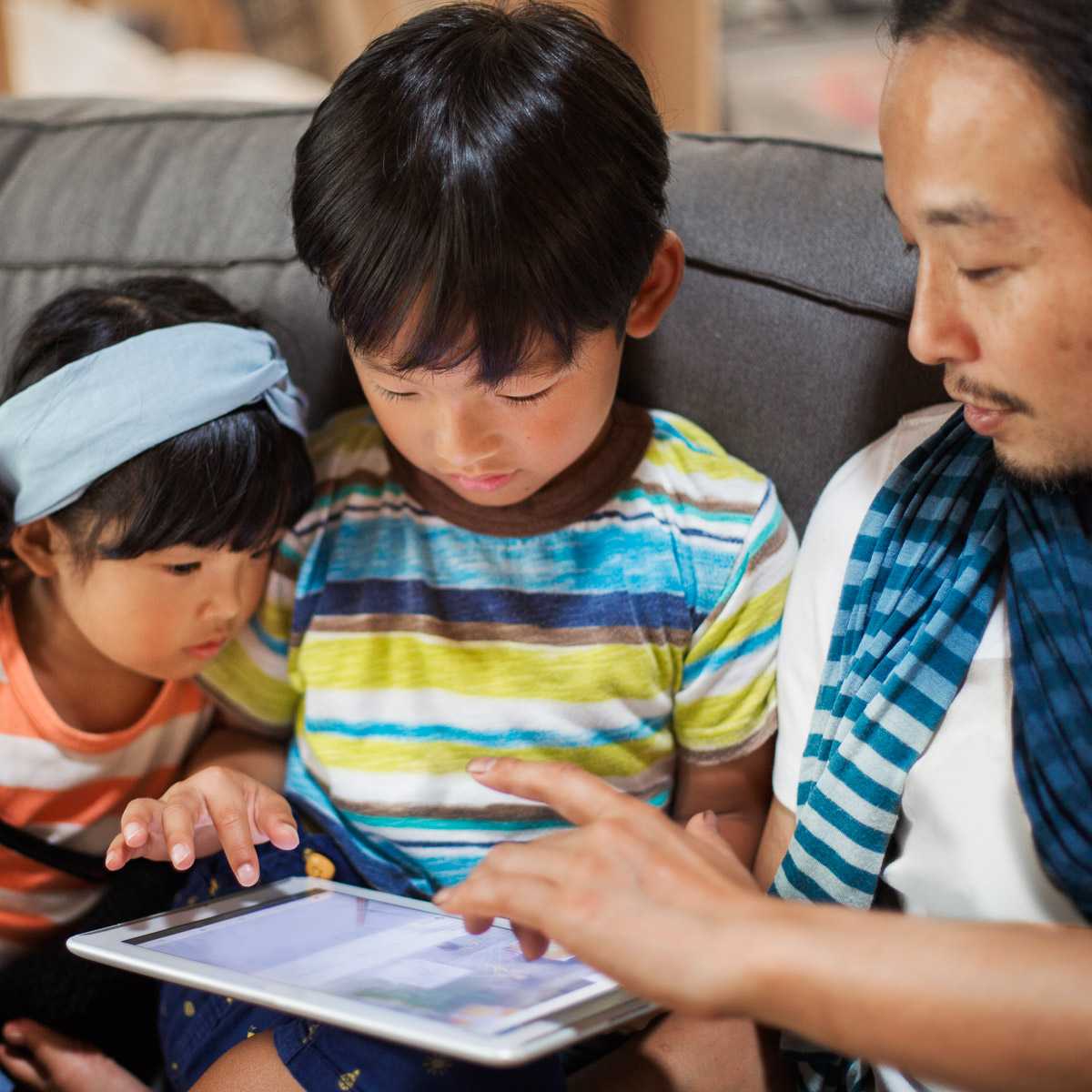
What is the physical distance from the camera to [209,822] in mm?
929

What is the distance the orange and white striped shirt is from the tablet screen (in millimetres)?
234

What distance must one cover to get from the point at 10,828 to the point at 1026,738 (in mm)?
746

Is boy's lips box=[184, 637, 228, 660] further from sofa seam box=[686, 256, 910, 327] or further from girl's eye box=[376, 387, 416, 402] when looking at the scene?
sofa seam box=[686, 256, 910, 327]

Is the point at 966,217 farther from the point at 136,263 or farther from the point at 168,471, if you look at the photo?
the point at 136,263

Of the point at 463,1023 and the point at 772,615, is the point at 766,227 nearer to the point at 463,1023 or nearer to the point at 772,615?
the point at 772,615

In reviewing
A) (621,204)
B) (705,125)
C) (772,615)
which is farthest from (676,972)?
(705,125)

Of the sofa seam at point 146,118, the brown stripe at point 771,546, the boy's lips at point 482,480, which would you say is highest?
the sofa seam at point 146,118

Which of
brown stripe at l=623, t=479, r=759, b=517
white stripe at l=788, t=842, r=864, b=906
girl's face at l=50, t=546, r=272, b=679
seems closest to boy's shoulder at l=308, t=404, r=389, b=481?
girl's face at l=50, t=546, r=272, b=679

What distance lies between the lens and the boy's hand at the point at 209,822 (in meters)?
0.85

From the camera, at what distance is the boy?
31.6 inches

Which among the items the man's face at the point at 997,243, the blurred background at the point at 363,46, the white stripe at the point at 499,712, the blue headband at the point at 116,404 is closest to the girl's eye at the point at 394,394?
the blue headband at the point at 116,404

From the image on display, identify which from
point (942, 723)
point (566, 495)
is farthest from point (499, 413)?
point (942, 723)

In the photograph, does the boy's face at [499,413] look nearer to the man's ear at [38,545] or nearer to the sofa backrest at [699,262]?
the sofa backrest at [699,262]

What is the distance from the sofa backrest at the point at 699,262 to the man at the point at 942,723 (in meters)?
0.08
